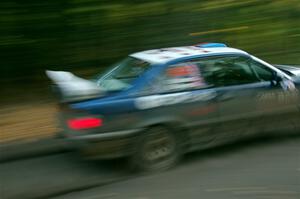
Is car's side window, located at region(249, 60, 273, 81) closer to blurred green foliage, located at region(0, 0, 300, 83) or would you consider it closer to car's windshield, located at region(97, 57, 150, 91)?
car's windshield, located at region(97, 57, 150, 91)

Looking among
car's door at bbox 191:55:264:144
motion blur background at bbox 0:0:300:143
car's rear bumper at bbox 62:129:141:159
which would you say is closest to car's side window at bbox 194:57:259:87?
car's door at bbox 191:55:264:144

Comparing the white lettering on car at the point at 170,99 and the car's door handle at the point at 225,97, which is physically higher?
the white lettering on car at the point at 170,99

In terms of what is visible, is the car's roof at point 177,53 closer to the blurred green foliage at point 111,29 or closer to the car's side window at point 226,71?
the car's side window at point 226,71

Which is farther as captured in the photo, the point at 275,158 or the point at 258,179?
the point at 275,158

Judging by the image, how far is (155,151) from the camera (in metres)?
5.98

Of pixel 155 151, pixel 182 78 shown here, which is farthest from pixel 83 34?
pixel 155 151

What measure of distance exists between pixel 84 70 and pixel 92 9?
1201 mm

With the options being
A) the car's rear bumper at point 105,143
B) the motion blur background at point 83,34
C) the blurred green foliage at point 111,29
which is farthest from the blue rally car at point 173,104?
the blurred green foliage at point 111,29

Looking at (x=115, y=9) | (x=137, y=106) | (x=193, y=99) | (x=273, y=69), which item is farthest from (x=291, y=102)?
(x=115, y=9)

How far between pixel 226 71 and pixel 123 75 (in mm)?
1292

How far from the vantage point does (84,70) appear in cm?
981

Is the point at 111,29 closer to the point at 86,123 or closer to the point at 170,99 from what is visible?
the point at 170,99

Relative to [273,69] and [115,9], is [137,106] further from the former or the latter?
[115,9]

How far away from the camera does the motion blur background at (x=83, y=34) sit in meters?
8.83
